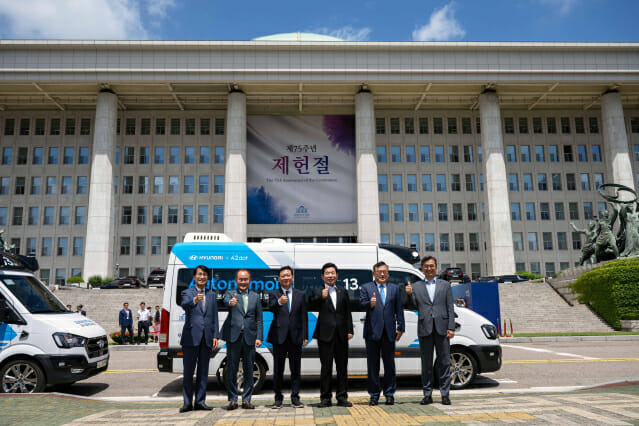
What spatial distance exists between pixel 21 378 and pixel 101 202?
39199mm

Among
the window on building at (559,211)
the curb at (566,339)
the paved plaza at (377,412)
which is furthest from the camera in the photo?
the window on building at (559,211)

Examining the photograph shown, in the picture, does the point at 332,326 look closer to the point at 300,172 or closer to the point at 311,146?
A: the point at 300,172

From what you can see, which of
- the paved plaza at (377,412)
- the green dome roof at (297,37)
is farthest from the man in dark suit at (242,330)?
the green dome roof at (297,37)

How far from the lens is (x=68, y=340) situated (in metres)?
8.67

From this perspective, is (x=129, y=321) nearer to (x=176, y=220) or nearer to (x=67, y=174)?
(x=176, y=220)

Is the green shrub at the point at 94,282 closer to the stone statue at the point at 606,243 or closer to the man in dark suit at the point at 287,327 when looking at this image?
the stone statue at the point at 606,243

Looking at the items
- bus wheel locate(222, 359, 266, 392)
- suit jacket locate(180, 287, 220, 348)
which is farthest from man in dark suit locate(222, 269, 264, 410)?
bus wheel locate(222, 359, 266, 392)

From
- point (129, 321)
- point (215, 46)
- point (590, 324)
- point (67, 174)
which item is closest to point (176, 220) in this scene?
point (67, 174)

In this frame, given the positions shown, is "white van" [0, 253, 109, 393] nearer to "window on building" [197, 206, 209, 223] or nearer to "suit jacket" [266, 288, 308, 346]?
"suit jacket" [266, 288, 308, 346]

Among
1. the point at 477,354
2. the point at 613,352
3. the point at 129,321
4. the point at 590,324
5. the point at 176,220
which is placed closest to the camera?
the point at 477,354

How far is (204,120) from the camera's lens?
179ft

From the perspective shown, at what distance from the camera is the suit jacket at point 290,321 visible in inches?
281

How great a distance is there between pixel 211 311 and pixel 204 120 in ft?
165

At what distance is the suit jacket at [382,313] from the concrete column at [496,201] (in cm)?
4067
